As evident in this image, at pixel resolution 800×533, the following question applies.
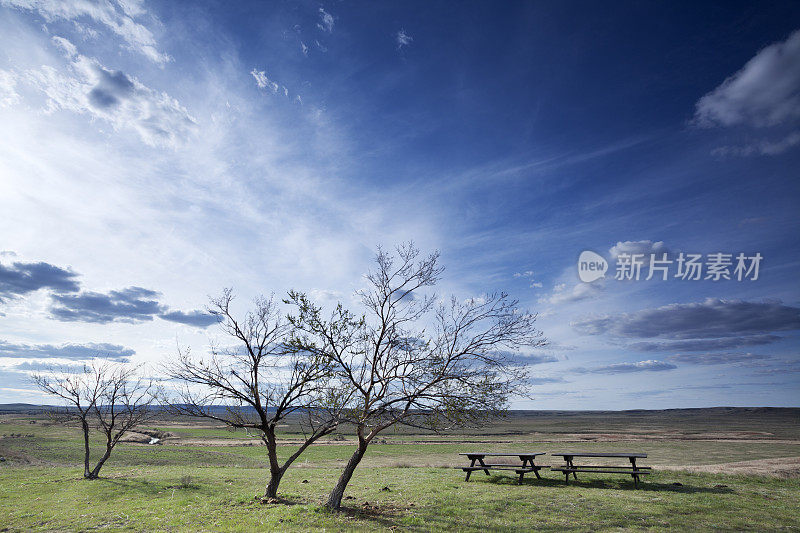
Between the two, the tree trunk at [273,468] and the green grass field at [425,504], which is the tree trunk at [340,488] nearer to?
the green grass field at [425,504]

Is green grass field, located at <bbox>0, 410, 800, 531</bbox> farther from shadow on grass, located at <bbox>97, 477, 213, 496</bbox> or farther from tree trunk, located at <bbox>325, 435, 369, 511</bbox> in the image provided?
tree trunk, located at <bbox>325, 435, 369, 511</bbox>

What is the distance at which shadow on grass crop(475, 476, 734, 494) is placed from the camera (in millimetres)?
19703

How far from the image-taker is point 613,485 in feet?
70.6

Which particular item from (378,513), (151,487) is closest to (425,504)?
(378,513)

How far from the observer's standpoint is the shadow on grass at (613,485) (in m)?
19.7

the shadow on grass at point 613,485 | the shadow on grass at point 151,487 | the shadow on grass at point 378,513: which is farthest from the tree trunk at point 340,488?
the shadow on grass at point 613,485

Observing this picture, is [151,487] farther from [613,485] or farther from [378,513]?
[613,485]

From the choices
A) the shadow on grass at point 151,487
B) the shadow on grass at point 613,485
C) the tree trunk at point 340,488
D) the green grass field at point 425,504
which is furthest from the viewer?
the shadow on grass at point 151,487

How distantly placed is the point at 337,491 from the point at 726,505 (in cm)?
1569

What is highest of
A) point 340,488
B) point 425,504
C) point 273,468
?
point 273,468

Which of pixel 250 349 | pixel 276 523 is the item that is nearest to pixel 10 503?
pixel 250 349

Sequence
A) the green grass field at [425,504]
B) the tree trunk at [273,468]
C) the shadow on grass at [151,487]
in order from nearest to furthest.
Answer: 1. the green grass field at [425,504]
2. the tree trunk at [273,468]
3. the shadow on grass at [151,487]

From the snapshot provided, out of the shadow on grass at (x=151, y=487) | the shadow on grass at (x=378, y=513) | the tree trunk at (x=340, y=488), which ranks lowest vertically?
the shadow on grass at (x=151, y=487)

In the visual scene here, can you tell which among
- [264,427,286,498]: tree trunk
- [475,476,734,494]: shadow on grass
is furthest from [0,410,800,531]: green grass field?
[264,427,286,498]: tree trunk
